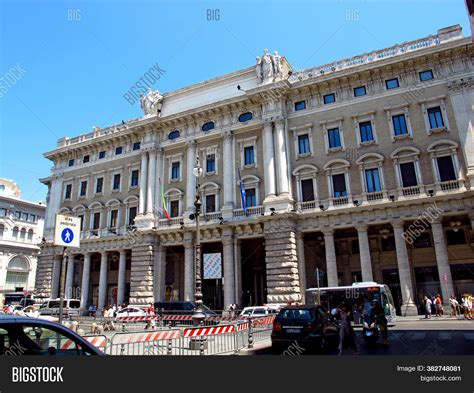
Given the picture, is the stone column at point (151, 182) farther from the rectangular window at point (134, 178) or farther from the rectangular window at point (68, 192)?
the rectangular window at point (68, 192)

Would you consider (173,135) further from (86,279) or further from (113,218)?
(86,279)

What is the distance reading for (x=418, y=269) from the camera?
89.6 ft

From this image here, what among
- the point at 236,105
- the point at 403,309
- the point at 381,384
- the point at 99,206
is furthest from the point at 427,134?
the point at 99,206

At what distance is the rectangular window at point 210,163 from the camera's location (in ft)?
107

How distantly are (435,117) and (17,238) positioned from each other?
6046 cm

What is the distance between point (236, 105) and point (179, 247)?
1447 centimetres

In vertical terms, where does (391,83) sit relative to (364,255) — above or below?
above

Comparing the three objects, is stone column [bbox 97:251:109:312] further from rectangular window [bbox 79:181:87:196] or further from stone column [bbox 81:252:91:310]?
rectangular window [bbox 79:181:87:196]

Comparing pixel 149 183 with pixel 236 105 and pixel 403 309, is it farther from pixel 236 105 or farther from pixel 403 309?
pixel 403 309

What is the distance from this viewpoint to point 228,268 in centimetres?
2848

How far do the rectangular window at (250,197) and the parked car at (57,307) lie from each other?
709 inches

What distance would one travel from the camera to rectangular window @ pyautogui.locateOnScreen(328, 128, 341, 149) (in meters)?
28.3

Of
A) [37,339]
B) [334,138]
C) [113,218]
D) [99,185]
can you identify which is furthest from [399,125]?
[99,185]

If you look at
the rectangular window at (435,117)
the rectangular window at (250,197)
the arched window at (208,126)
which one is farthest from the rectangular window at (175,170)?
the rectangular window at (435,117)
